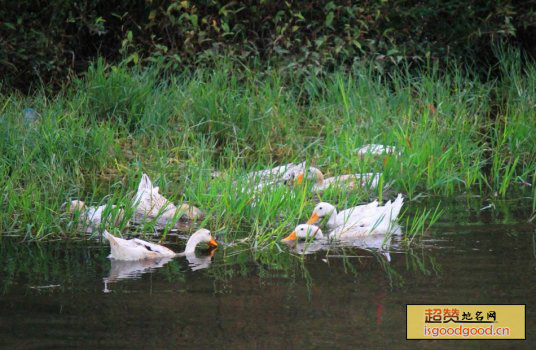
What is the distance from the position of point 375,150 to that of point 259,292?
3.63m

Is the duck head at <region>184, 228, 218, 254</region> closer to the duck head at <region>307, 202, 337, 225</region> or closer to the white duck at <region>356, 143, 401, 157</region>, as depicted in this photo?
the duck head at <region>307, 202, 337, 225</region>

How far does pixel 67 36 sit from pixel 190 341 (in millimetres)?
8160

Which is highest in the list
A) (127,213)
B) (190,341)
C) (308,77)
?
(308,77)

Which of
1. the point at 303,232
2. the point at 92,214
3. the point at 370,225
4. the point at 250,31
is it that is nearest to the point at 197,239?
the point at 303,232

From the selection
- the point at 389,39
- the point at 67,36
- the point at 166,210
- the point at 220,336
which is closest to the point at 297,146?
the point at 166,210

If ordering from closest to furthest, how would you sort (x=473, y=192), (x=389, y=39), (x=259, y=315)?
(x=259, y=315) → (x=473, y=192) → (x=389, y=39)

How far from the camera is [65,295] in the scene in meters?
5.91

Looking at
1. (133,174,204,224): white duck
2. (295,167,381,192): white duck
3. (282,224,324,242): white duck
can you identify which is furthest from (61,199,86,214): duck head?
(295,167,381,192): white duck

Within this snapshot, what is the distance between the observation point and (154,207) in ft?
26.3

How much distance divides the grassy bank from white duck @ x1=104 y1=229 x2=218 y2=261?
15.7 inches

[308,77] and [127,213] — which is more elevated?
[308,77]

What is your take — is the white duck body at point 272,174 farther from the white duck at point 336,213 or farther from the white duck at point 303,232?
the white duck at point 303,232

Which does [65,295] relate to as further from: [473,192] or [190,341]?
[473,192]

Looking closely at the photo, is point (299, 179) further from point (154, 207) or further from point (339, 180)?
point (154, 207)
